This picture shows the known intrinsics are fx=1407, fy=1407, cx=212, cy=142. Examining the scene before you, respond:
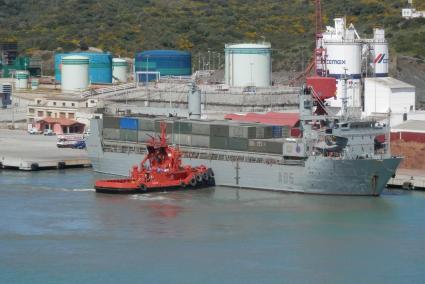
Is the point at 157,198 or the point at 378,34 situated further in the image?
the point at 378,34

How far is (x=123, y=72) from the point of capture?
194 ft

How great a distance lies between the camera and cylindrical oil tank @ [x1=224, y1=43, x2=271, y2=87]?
48.4m

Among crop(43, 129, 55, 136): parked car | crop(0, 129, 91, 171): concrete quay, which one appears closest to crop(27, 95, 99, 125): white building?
crop(43, 129, 55, 136): parked car

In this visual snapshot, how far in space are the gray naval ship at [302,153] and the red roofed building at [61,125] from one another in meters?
9.47

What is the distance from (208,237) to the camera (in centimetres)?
2844

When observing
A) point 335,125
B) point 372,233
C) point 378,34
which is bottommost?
point 372,233

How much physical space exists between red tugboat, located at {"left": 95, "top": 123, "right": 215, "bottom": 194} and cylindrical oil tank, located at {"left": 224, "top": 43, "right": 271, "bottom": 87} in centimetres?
1246

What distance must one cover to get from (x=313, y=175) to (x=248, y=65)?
14862 mm

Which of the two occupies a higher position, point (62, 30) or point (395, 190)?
point (62, 30)

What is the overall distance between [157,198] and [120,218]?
314cm

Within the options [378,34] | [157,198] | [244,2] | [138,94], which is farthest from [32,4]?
[157,198]

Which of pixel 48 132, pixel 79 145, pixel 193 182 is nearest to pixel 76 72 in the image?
pixel 48 132

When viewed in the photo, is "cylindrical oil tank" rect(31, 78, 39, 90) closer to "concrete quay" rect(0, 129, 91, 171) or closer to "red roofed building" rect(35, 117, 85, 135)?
"red roofed building" rect(35, 117, 85, 135)

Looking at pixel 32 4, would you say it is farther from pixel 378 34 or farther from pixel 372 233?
pixel 372 233
